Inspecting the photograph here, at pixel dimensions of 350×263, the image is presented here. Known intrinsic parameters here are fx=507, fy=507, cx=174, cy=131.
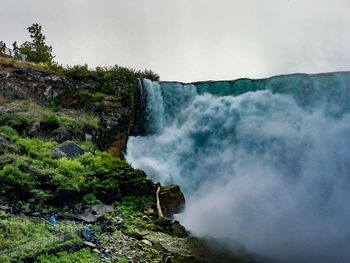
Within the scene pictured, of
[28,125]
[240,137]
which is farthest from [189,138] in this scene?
[28,125]

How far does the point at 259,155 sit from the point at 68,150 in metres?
9.77

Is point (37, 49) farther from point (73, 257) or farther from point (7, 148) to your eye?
point (73, 257)

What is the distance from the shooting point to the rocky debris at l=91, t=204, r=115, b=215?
1865cm

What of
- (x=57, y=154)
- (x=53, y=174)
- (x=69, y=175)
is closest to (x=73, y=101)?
(x=57, y=154)

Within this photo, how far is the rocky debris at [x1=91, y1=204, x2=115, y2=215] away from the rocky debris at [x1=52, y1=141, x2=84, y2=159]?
4.29 meters

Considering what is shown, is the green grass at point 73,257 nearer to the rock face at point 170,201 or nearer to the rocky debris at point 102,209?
the rocky debris at point 102,209

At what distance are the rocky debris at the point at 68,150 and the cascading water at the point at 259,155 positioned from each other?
4.17 meters

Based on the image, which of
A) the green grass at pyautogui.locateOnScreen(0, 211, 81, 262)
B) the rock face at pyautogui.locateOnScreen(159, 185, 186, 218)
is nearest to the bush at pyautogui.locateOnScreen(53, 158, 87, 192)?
the green grass at pyautogui.locateOnScreen(0, 211, 81, 262)

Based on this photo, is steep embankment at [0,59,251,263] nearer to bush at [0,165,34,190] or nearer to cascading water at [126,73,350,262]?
bush at [0,165,34,190]

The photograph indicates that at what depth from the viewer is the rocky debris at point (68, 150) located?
2270cm

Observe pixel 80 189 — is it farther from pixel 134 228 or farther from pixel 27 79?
pixel 27 79

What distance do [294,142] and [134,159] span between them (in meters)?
8.52

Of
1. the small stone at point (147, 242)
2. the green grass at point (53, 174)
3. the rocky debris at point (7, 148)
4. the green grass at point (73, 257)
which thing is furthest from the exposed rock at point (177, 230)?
the rocky debris at point (7, 148)

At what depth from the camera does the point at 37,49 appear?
40469 millimetres
